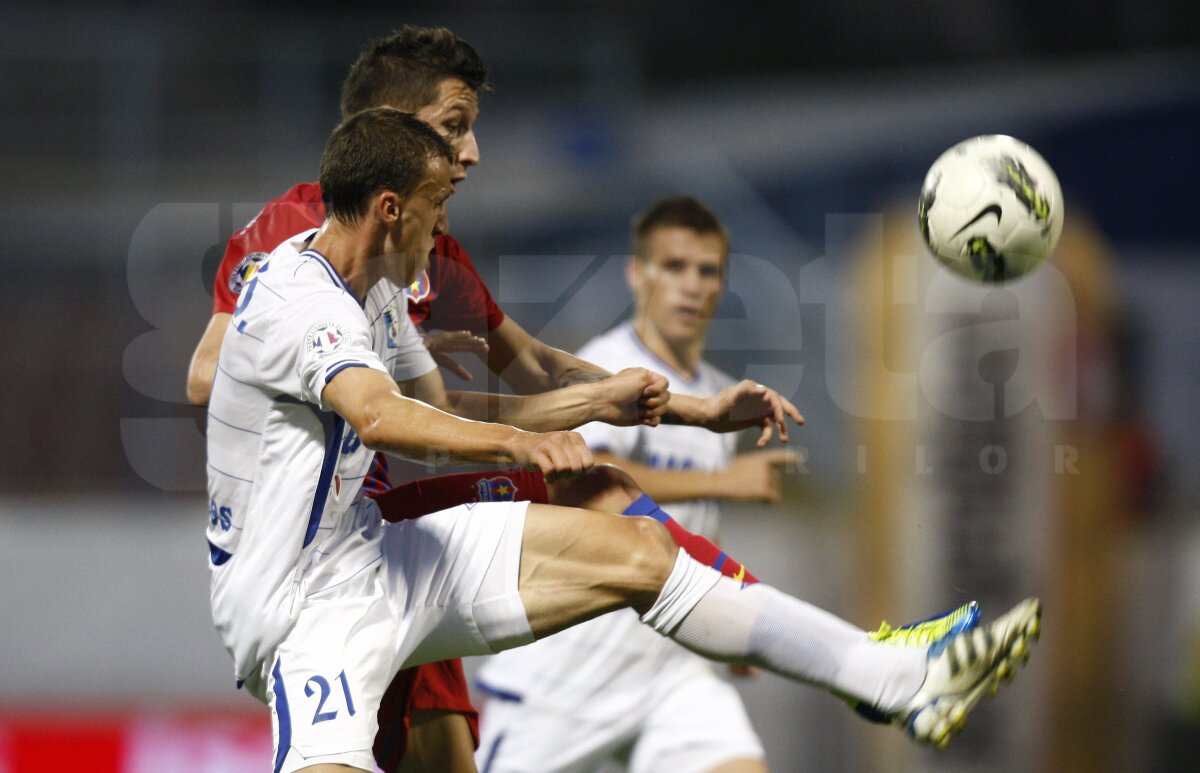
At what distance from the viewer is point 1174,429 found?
902 centimetres

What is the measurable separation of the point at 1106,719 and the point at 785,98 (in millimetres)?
7164

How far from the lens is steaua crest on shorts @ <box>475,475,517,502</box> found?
3.71 meters

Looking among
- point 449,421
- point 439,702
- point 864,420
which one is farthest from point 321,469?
point 864,420

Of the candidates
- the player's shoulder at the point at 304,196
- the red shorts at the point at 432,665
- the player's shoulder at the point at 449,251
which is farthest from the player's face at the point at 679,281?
the player's shoulder at the point at 304,196

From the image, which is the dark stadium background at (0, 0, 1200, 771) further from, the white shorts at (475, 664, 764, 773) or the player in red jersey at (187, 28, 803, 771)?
the player in red jersey at (187, 28, 803, 771)

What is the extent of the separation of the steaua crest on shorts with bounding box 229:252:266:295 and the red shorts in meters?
0.70

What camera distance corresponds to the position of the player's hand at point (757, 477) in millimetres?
4406

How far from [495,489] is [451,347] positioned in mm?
545

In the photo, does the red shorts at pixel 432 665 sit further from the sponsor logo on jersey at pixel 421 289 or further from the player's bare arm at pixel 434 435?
the player's bare arm at pixel 434 435

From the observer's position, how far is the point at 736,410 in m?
3.73

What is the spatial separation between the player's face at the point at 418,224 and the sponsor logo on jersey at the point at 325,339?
0.33m

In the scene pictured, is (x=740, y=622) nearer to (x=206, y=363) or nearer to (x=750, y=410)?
(x=750, y=410)

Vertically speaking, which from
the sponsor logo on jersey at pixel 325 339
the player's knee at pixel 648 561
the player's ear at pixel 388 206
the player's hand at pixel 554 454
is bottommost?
the player's knee at pixel 648 561

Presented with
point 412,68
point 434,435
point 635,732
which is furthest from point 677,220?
point 434,435
